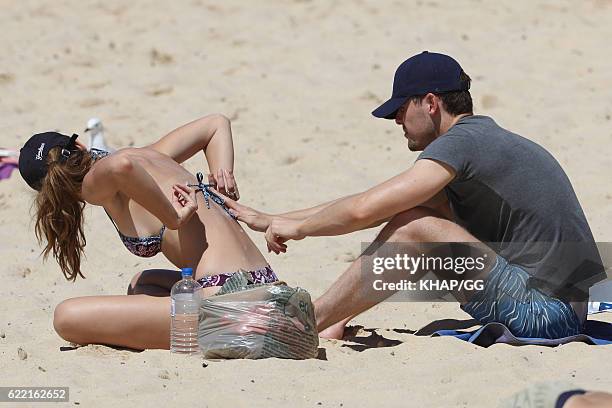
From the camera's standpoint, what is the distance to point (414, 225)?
389 cm

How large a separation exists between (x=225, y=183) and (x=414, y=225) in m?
0.86

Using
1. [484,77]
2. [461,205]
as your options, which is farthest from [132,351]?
[484,77]

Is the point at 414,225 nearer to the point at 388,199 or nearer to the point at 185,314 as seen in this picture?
the point at 388,199

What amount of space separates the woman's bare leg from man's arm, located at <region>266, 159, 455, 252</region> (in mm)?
678

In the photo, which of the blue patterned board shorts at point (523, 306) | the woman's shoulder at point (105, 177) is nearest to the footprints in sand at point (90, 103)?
the woman's shoulder at point (105, 177)

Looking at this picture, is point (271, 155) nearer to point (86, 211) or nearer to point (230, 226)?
point (86, 211)

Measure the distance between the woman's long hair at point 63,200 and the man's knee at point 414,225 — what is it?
46.0 inches

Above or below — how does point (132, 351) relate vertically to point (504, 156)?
below

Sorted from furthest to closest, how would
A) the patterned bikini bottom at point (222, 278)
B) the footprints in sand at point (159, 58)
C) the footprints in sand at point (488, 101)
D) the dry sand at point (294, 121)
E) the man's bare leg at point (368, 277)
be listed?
the footprints in sand at point (159, 58) < the footprints in sand at point (488, 101) < the patterned bikini bottom at point (222, 278) < the man's bare leg at point (368, 277) < the dry sand at point (294, 121)

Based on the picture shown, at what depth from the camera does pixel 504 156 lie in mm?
3947

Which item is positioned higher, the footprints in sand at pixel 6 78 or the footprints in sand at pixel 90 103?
the footprints in sand at pixel 6 78

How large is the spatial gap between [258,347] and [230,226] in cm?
58

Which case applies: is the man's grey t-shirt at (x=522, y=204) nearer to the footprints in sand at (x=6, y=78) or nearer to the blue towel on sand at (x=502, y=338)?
the blue towel on sand at (x=502, y=338)

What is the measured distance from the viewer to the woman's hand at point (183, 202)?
397 cm
